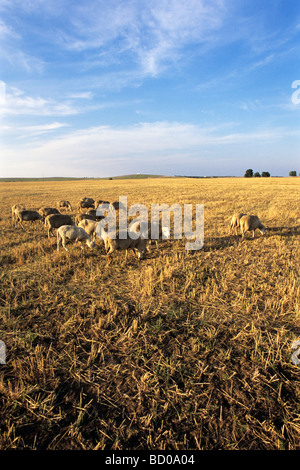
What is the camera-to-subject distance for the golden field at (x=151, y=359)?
2.43 m

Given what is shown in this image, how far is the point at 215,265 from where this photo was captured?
22.6 feet

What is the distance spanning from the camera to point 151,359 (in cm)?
331

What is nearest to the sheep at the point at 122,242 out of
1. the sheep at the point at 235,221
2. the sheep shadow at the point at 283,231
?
the sheep at the point at 235,221

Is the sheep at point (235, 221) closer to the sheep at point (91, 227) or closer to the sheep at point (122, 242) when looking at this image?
the sheep at point (122, 242)

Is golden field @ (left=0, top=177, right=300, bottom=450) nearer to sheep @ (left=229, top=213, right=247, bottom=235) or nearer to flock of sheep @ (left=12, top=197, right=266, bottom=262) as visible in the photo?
flock of sheep @ (left=12, top=197, right=266, bottom=262)

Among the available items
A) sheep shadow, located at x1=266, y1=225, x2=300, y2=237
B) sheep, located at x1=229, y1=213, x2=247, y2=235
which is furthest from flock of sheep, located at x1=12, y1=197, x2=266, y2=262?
sheep shadow, located at x1=266, y1=225, x2=300, y2=237

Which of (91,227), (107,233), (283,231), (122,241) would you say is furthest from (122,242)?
(283,231)

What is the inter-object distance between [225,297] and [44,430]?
A: 4021mm

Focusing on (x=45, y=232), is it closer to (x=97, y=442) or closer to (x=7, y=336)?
(x=7, y=336)

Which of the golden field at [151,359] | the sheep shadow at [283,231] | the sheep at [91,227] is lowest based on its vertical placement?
the golden field at [151,359]

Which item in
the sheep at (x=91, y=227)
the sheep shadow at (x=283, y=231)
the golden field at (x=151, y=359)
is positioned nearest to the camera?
the golden field at (x=151, y=359)

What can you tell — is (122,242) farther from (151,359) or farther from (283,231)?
(283,231)
